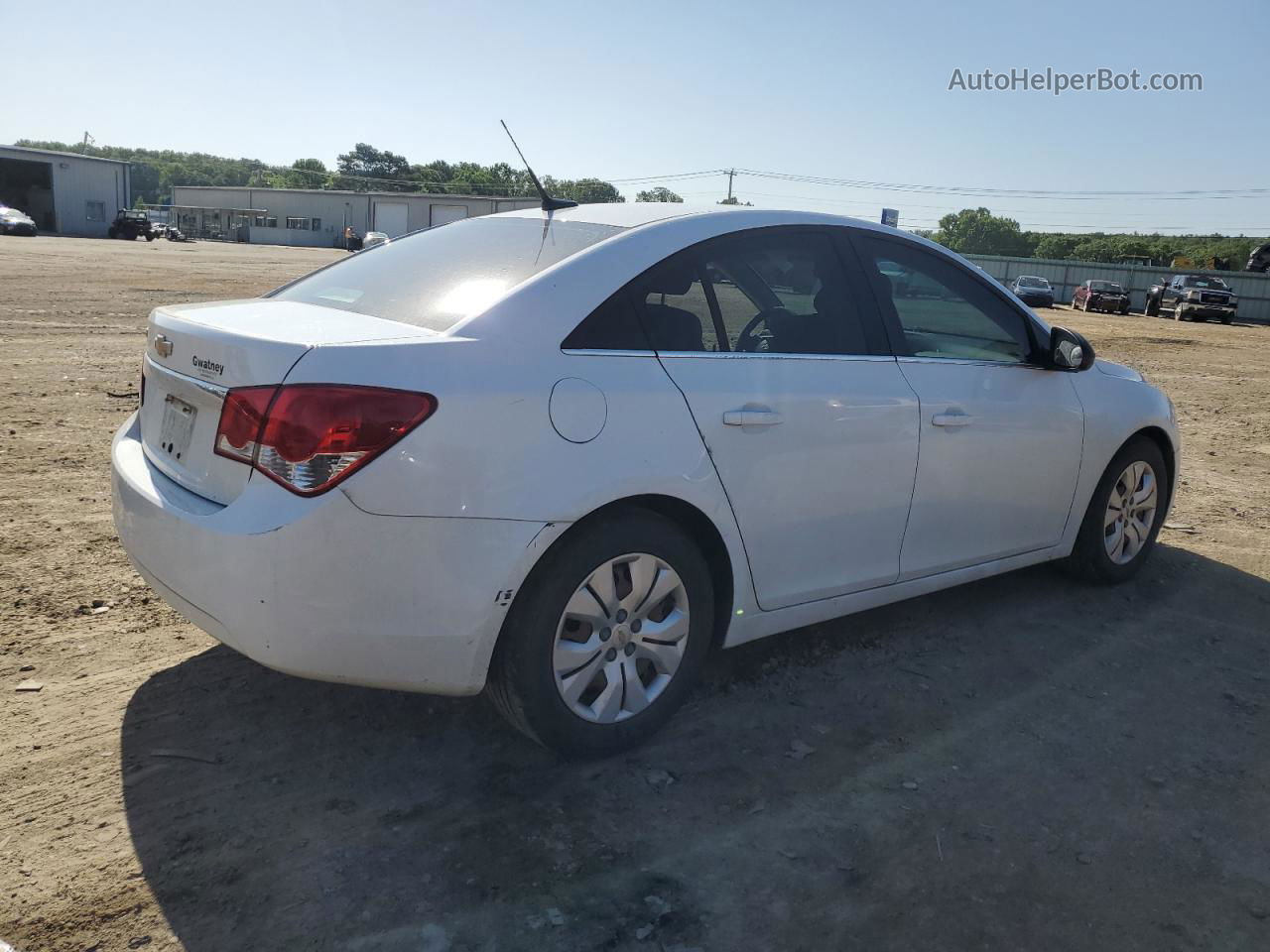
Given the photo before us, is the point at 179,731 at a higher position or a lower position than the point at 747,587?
lower

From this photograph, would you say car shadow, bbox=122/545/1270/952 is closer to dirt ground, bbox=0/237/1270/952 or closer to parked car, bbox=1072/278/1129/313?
dirt ground, bbox=0/237/1270/952

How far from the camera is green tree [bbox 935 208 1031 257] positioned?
9625 centimetres

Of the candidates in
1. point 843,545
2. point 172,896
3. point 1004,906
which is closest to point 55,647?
point 172,896

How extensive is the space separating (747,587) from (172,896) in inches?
74.3

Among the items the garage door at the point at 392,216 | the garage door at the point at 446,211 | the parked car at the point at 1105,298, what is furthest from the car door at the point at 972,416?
the garage door at the point at 392,216

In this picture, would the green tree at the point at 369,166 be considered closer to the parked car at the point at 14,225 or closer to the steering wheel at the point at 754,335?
the parked car at the point at 14,225

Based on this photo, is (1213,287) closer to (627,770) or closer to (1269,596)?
(1269,596)

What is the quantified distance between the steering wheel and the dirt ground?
1272 mm

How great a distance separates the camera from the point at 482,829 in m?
2.82

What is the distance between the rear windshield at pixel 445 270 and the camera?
3.10 m

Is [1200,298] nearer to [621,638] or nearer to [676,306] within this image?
[676,306]

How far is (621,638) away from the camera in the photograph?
3.12m

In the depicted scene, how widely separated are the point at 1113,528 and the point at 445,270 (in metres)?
3.50

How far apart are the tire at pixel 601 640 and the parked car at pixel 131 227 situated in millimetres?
62698
